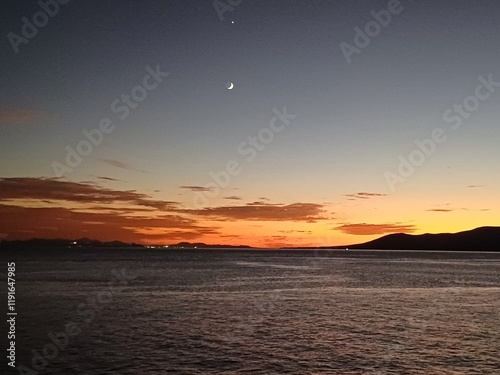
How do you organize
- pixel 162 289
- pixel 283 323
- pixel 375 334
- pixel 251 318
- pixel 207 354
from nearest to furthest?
pixel 207 354 < pixel 375 334 < pixel 283 323 < pixel 251 318 < pixel 162 289

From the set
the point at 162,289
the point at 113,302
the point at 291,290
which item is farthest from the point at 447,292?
the point at 113,302

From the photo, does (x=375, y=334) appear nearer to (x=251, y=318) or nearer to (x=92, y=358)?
(x=251, y=318)

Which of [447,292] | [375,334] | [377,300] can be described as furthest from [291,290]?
[375,334]

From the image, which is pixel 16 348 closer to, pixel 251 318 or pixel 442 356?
pixel 251 318

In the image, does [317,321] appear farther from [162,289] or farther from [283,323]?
[162,289]

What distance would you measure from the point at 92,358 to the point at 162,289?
4903 cm

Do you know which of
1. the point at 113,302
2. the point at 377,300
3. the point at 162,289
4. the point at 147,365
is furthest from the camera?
the point at 162,289

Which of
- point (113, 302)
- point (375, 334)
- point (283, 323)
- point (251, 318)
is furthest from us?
point (113, 302)

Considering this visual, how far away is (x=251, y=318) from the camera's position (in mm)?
53719

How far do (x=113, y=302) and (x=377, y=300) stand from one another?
38607 millimetres

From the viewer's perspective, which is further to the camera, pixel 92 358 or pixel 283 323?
pixel 283 323

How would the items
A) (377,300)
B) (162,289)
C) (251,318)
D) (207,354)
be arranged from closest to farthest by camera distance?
(207,354), (251,318), (377,300), (162,289)

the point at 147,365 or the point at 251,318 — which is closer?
the point at 147,365

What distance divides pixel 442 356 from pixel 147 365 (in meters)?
22.4
